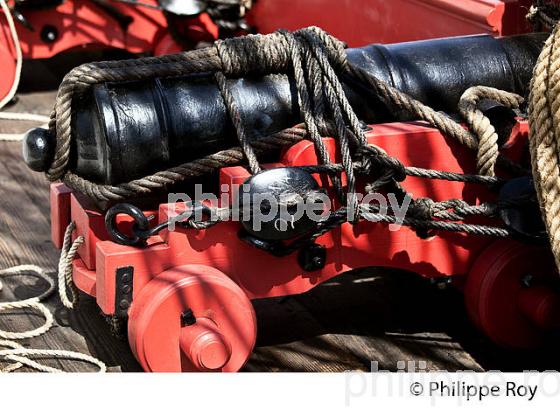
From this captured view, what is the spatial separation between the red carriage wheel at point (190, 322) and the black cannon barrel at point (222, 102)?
28 cm

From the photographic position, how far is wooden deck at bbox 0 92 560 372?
8.34 ft

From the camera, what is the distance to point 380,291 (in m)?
2.92

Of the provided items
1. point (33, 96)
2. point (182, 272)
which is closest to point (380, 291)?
point (182, 272)

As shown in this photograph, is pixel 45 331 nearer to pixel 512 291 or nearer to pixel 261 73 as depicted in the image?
pixel 261 73

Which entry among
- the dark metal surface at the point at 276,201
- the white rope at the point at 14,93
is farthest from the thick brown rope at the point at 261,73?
the white rope at the point at 14,93

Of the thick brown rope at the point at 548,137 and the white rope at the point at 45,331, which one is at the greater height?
the thick brown rope at the point at 548,137

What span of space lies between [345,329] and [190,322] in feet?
1.88

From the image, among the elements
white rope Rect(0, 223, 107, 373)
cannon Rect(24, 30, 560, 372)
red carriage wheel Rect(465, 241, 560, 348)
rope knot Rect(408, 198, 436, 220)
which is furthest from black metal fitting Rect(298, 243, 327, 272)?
white rope Rect(0, 223, 107, 373)

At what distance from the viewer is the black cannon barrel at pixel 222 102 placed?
2.33 metres

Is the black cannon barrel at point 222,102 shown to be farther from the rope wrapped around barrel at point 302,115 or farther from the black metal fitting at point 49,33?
the black metal fitting at point 49,33

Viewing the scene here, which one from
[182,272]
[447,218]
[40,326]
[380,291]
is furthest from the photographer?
[380,291]

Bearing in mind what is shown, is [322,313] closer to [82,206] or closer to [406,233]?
[406,233]
